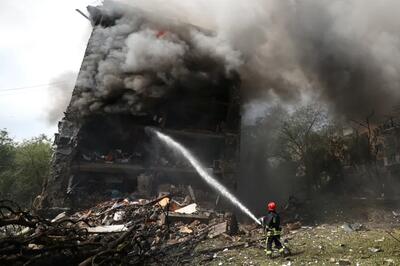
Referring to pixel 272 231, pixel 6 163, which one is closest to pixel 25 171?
pixel 6 163

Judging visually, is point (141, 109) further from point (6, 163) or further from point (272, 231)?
point (6, 163)

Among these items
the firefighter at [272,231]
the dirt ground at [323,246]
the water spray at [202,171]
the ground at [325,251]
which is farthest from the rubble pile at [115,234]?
the water spray at [202,171]

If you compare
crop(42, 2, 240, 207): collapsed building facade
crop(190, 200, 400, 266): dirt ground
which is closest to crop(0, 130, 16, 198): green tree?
crop(42, 2, 240, 207): collapsed building facade

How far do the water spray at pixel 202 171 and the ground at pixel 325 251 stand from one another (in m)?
5.01

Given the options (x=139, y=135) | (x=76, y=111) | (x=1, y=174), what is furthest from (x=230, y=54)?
(x=1, y=174)

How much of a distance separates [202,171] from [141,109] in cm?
383

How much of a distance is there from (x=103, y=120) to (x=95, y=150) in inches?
54.3

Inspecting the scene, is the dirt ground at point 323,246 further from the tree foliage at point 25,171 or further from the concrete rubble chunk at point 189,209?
the tree foliage at point 25,171

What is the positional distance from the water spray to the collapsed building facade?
0.84ft

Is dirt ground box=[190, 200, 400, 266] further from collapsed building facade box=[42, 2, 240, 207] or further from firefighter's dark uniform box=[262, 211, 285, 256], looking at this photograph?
collapsed building facade box=[42, 2, 240, 207]

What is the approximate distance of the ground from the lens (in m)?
6.21

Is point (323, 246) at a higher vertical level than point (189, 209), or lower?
lower

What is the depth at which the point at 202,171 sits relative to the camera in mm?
14758

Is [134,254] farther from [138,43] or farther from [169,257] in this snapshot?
[138,43]
